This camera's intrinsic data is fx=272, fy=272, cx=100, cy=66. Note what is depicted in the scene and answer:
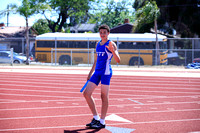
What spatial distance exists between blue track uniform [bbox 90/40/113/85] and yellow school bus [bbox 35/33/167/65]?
16208 millimetres

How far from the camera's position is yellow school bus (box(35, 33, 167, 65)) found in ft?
72.0

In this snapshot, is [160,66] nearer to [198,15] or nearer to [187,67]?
[187,67]

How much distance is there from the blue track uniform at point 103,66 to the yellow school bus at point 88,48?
16208 mm

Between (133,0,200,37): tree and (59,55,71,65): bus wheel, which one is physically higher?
(133,0,200,37): tree

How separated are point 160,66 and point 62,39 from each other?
8.99m

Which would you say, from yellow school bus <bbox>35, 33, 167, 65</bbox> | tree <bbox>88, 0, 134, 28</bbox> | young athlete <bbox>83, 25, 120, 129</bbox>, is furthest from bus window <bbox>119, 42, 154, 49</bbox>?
tree <bbox>88, 0, 134, 28</bbox>

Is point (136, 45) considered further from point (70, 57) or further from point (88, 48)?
point (70, 57)

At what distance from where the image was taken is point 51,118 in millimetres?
5660

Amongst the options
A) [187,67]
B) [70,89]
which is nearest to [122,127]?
[70,89]

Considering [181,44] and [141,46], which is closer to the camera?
[141,46]

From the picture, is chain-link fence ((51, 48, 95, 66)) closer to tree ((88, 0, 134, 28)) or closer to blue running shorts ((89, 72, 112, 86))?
blue running shorts ((89, 72, 112, 86))

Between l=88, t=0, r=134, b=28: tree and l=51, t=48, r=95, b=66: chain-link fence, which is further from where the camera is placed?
l=88, t=0, r=134, b=28: tree

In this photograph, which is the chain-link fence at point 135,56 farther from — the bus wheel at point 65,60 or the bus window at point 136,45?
the bus window at point 136,45

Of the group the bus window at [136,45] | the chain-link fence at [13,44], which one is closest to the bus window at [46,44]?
the chain-link fence at [13,44]
